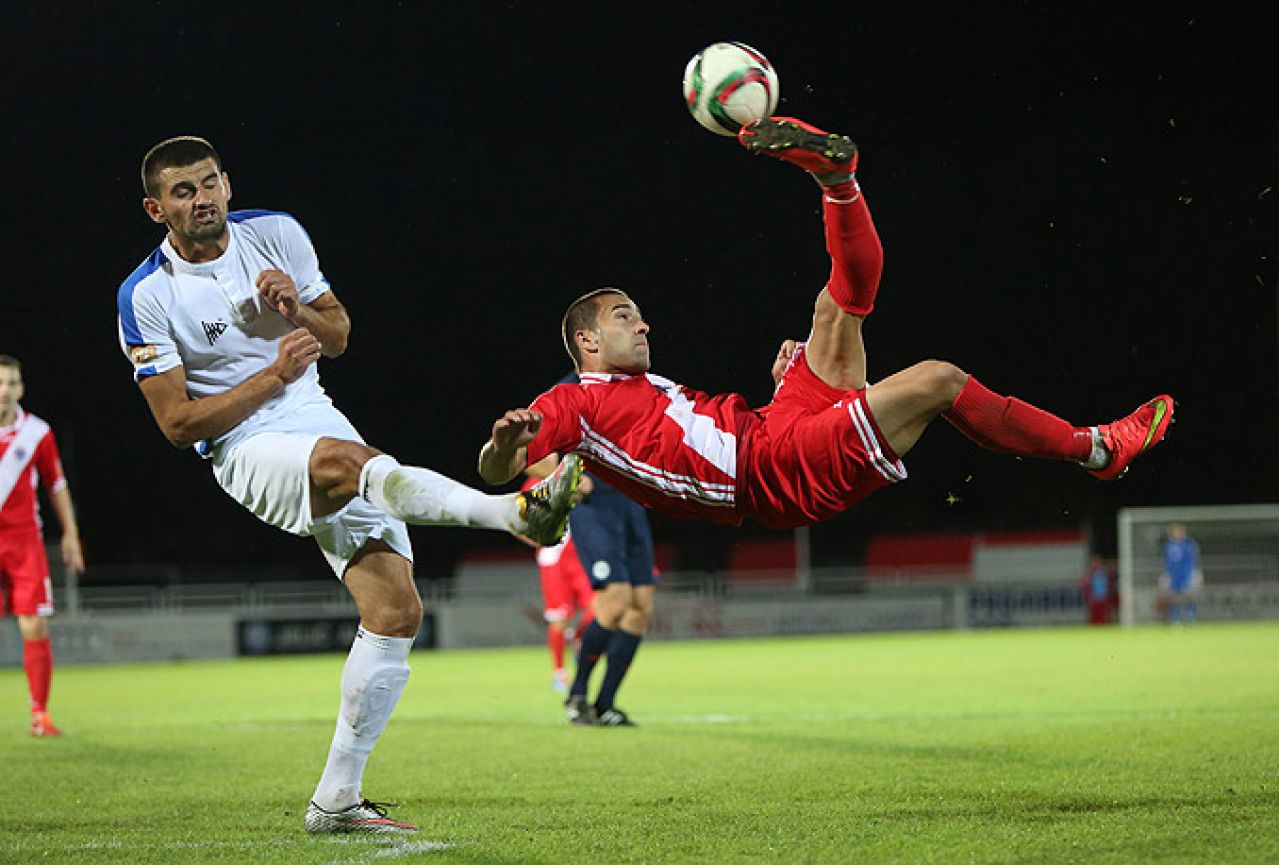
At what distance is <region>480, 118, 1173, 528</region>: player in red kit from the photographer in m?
5.36

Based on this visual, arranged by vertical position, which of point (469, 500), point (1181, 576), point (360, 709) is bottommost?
point (1181, 576)

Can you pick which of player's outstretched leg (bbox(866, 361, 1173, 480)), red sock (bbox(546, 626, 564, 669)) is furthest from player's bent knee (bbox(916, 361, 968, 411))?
red sock (bbox(546, 626, 564, 669))

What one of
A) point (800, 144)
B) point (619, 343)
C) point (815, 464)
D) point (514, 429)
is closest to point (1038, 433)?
point (815, 464)

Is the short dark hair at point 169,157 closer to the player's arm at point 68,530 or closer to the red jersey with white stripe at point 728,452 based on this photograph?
the red jersey with white stripe at point 728,452

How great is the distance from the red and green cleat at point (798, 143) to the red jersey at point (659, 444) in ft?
3.52

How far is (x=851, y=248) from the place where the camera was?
18.1 feet

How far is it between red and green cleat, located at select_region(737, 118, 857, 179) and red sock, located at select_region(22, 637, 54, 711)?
6951mm

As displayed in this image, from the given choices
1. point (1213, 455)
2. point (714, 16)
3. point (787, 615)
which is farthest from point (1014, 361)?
point (714, 16)

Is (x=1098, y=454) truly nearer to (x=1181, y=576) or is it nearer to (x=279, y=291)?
(x=279, y=291)

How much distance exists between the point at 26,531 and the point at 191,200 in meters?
5.59

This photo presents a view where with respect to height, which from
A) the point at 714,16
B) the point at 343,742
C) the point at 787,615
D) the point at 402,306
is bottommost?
the point at 787,615

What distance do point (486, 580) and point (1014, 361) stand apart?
1538cm

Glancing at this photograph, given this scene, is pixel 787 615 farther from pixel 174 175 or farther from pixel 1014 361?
pixel 174 175

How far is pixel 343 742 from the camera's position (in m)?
5.31
